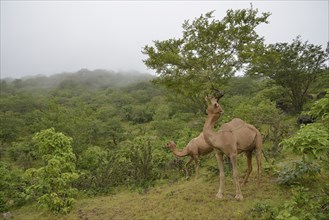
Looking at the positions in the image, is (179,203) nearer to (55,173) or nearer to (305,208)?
(305,208)

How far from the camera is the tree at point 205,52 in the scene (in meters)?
13.1

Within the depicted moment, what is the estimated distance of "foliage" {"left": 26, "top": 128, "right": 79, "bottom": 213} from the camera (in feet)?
27.7

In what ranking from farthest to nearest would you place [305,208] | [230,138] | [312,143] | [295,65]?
[295,65]
[230,138]
[305,208]
[312,143]

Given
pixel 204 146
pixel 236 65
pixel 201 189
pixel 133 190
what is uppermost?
pixel 236 65

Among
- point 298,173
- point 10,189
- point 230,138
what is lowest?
point 10,189

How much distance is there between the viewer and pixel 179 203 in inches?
306

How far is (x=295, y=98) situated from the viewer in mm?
21250

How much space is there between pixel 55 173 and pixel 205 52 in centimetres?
946

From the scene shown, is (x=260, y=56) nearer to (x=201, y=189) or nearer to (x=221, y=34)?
(x=221, y=34)

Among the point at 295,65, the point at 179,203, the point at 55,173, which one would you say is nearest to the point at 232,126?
the point at 179,203

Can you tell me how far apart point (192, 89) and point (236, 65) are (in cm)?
252

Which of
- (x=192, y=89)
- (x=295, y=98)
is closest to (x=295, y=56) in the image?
(x=295, y=98)

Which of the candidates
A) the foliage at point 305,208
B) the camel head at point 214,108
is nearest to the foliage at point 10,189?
the camel head at point 214,108

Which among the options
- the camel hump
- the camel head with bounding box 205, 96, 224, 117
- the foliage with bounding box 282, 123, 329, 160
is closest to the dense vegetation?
the foliage with bounding box 282, 123, 329, 160
